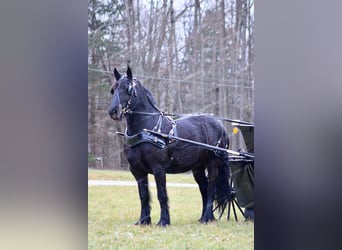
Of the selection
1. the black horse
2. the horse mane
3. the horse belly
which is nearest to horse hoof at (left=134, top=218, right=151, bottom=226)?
the black horse

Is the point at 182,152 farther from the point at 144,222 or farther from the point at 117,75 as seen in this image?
the point at 117,75

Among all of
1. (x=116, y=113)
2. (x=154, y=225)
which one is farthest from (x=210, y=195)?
(x=116, y=113)

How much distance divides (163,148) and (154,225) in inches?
18.1

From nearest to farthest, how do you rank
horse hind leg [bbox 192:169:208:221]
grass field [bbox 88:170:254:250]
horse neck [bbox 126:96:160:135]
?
grass field [bbox 88:170:254:250] < horse neck [bbox 126:96:160:135] < horse hind leg [bbox 192:169:208:221]

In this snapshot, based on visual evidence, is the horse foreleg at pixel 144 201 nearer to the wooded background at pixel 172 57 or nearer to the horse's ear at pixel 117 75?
the wooded background at pixel 172 57

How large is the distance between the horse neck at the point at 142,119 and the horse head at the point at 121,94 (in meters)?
0.05

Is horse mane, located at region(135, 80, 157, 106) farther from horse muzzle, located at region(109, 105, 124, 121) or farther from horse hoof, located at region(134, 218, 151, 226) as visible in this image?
horse hoof, located at region(134, 218, 151, 226)

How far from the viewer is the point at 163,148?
257 centimetres

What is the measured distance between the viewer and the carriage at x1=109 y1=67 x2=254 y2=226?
2469 mm
